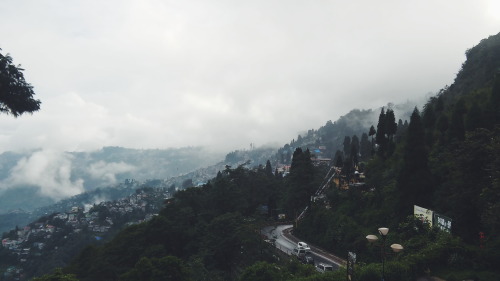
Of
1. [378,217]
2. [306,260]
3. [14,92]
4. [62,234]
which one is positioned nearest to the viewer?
[14,92]

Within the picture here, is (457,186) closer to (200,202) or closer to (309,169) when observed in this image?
(309,169)

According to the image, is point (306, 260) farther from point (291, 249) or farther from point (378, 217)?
point (378, 217)

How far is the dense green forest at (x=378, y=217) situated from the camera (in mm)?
17656

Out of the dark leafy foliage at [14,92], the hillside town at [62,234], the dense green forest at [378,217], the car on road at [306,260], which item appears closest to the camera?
the dark leafy foliage at [14,92]

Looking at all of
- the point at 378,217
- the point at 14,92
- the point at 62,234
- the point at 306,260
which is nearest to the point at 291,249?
the point at 306,260

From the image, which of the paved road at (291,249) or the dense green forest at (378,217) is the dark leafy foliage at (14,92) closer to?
the dense green forest at (378,217)

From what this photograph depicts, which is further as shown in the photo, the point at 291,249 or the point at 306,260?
the point at 291,249

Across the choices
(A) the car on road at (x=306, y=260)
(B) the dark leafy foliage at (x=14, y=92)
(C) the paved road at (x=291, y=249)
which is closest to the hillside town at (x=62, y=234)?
(C) the paved road at (x=291, y=249)

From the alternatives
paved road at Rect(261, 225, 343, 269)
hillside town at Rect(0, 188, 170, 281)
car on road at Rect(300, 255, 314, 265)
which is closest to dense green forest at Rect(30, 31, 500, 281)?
paved road at Rect(261, 225, 343, 269)

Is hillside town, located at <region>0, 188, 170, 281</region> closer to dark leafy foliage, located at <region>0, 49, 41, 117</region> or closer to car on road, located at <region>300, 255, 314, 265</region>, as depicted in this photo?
car on road, located at <region>300, 255, 314, 265</region>

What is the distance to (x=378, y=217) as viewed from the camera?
29.1 metres

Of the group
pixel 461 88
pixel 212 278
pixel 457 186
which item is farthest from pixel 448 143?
pixel 461 88

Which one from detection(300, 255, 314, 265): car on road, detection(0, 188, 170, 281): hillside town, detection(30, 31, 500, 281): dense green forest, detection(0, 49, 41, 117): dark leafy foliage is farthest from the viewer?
detection(0, 188, 170, 281): hillside town

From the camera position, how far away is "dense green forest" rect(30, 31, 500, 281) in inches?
695
